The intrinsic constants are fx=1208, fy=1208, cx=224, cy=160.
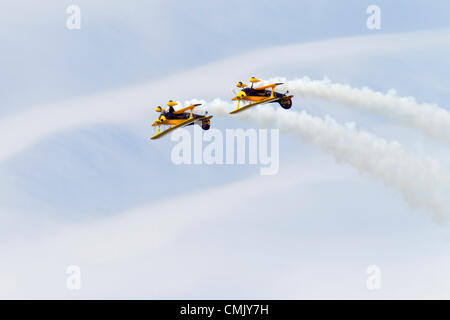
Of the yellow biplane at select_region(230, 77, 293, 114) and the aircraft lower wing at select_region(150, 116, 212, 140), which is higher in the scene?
the yellow biplane at select_region(230, 77, 293, 114)

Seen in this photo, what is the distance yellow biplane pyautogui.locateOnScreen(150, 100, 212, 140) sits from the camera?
626ft

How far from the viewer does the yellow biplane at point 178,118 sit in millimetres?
190750

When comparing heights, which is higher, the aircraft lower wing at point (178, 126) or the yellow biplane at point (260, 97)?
the yellow biplane at point (260, 97)

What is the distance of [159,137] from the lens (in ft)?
628

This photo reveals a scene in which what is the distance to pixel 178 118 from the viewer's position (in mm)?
190875
